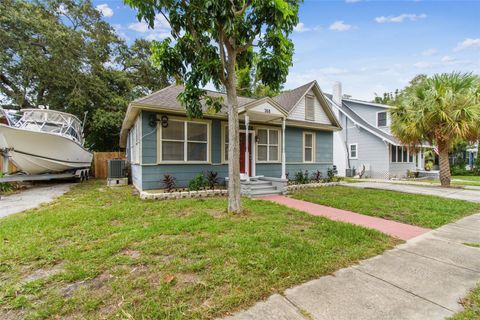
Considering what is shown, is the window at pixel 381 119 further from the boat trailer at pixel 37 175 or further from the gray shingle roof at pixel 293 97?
the boat trailer at pixel 37 175

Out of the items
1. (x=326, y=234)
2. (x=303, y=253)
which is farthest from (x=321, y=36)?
(x=303, y=253)

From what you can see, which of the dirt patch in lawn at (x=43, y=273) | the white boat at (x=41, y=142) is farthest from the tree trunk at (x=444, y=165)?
the white boat at (x=41, y=142)

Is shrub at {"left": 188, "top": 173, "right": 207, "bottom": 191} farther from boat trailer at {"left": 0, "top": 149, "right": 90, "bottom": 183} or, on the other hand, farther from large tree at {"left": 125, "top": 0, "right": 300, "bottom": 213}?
boat trailer at {"left": 0, "top": 149, "right": 90, "bottom": 183}

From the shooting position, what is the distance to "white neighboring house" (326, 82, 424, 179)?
1686 cm

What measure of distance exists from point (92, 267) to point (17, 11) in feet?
65.1

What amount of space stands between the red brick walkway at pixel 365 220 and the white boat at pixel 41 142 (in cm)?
1055

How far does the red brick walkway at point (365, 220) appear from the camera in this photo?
4.63 meters

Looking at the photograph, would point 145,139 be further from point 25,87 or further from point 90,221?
point 25,87

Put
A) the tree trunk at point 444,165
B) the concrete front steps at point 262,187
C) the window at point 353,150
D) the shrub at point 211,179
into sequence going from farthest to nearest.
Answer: the window at point 353,150
the tree trunk at point 444,165
the shrub at point 211,179
the concrete front steps at point 262,187

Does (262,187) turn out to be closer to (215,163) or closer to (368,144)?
(215,163)

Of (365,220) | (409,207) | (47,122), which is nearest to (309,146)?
(409,207)

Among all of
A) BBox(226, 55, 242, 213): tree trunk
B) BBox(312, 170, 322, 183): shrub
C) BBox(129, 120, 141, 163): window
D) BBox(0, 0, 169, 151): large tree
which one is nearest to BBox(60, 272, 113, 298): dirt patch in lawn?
BBox(226, 55, 242, 213): tree trunk

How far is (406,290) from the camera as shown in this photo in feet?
8.55

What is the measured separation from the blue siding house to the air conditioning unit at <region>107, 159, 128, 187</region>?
1558mm
